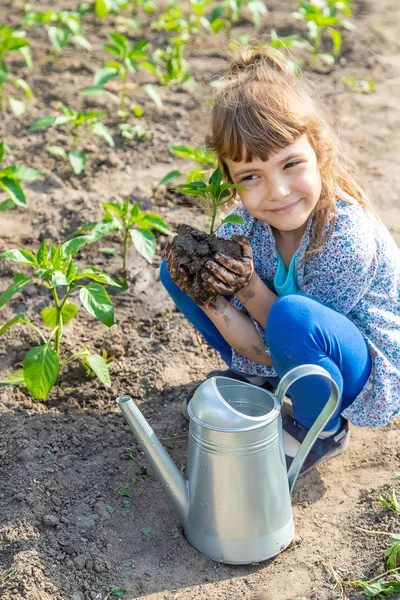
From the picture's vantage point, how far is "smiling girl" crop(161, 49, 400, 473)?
6.36 feet

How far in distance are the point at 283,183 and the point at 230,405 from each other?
565 mm

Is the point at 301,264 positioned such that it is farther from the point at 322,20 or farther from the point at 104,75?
the point at 322,20

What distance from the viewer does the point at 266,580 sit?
6.00 feet

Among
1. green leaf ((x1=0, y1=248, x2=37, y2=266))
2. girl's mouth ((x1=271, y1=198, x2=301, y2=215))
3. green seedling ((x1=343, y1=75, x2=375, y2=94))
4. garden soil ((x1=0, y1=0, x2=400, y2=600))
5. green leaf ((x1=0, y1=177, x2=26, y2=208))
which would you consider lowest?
garden soil ((x1=0, y1=0, x2=400, y2=600))

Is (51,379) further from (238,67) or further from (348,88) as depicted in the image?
(348,88)

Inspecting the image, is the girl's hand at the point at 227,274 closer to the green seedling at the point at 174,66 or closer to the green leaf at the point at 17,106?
the green leaf at the point at 17,106

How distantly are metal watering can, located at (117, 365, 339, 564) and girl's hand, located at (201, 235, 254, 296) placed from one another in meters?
0.25

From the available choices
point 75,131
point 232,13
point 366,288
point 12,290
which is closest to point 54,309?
point 12,290

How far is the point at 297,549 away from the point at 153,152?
214 cm

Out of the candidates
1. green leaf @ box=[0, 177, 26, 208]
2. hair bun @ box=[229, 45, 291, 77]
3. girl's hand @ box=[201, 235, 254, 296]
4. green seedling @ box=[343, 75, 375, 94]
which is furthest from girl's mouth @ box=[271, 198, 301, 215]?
green seedling @ box=[343, 75, 375, 94]

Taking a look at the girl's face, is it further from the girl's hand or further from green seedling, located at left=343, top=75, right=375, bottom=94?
green seedling, located at left=343, top=75, right=375, bottom=94

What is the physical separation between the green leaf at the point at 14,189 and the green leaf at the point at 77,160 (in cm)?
52

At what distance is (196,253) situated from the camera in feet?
6.49

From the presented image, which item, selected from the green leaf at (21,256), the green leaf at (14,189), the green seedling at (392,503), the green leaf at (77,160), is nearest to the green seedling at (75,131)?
the green leaf at (77,160)
